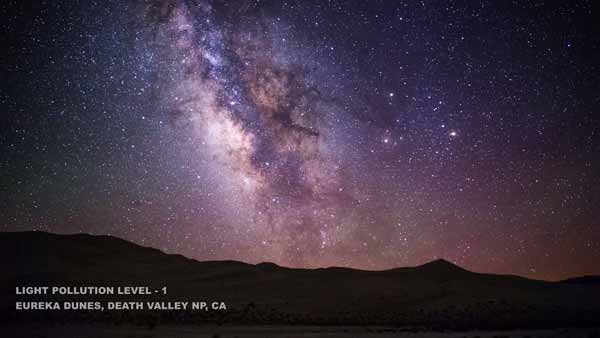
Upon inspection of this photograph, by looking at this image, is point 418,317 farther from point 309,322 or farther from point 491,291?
point 491,291

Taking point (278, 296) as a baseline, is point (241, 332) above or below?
below

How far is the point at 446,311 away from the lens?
118 feet

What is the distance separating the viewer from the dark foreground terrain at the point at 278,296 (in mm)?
25703

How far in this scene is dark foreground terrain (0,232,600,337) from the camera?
2570cm

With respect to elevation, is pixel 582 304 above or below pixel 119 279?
below

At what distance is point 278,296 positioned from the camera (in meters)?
48.2

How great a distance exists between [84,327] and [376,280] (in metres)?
40.3

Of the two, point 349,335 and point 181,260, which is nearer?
point 349,335

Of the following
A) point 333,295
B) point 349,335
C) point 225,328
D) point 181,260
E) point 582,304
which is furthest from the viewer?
point 181,260

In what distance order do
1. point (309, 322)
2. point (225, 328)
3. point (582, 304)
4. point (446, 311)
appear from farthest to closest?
point (582, 304)
point (446, 311)
point (309, 322)
point (225, 328)

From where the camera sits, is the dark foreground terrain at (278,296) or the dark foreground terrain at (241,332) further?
the dark foreground terrain at (278,296)

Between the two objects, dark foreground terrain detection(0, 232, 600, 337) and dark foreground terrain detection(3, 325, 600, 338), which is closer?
dark foreground terrain detection(3, 325, 600, 338)

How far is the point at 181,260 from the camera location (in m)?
79.1

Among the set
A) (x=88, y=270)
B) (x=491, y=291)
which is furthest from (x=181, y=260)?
(x=491, y=291)
